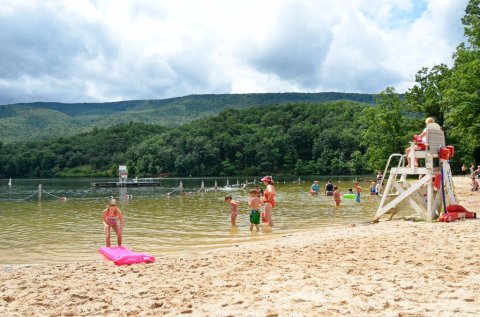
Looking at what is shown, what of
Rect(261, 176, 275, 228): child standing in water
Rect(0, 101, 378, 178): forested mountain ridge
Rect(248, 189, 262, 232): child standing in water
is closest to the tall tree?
Rect(261, 176, 275, 228): child standing in water

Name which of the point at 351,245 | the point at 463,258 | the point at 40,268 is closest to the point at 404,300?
the point at 463,258

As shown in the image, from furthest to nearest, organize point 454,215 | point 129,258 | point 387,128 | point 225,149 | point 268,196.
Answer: point 225,149, point 387,128, point 268,196, point 454,215, point 129,258

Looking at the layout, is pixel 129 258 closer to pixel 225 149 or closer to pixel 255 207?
pixel 255 207

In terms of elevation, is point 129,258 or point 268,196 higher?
point 268,196

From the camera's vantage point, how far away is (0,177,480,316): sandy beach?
5977 millimetres

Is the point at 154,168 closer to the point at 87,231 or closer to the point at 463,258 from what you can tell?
the point at 87,231

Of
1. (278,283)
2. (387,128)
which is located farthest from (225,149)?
(278,283)

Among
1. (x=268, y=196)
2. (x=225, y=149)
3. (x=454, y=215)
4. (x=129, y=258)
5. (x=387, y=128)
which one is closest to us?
(x=129, y=258)

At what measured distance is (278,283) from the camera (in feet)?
23.9

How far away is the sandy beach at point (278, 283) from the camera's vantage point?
5.98 m

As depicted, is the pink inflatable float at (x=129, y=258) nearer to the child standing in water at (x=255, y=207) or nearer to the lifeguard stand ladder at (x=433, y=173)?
the child standing in water at (x=255, y=207)

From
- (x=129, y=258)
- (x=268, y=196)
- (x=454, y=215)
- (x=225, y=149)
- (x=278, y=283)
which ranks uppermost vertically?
(x=225, y=149)

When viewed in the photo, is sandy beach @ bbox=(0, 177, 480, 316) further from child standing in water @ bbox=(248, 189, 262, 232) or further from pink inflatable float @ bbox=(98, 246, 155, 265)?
child standing in water @ bbox=(248, 189, 262, 232)

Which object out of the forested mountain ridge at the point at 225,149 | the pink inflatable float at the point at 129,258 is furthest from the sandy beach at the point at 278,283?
the forested mountain ridge at the point at 225,149
